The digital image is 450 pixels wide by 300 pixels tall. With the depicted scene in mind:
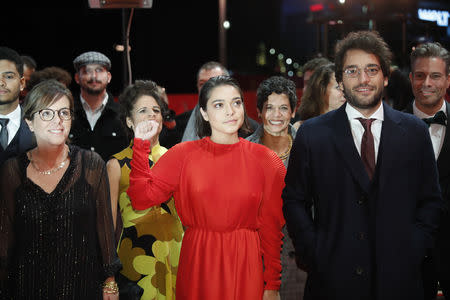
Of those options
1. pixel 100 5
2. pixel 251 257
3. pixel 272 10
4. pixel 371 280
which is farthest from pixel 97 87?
pixel 272 10

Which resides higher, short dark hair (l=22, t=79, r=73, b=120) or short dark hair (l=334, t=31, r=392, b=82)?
short dark hair (l=334, t=31, r=392, b=82)

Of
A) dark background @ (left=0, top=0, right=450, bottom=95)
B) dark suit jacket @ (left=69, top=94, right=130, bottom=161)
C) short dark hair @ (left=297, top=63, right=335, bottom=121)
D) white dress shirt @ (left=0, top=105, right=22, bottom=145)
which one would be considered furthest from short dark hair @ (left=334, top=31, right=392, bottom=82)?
dark background @ (left=0, top=0, right=450, bottom=95)

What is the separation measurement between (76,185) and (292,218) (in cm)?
111

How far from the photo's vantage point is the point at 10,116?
3207 millimetres

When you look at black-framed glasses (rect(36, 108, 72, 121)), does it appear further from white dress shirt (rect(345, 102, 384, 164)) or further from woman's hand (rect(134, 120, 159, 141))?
white dress shirt (rect(345, 102, 384, 164))

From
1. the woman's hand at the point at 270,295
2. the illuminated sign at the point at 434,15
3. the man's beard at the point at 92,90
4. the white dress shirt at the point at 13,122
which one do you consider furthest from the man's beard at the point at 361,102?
the illuminated sign at the point at 434,15

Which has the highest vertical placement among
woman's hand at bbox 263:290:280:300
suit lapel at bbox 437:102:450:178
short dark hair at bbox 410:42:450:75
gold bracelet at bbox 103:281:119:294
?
short dark hair at bbox 410:42:450:75

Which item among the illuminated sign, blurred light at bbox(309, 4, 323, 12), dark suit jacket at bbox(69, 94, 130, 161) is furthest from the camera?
the illuminated sign

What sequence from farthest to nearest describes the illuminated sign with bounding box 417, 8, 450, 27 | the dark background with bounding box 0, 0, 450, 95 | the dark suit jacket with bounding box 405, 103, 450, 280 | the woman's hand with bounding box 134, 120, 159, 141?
1. the illuminated sign with bounding box 417, 8, 450, 27
2. the dark background with bounding box 0, 0, 450, 95
3. the dark suit jacket with bounding box 405, 103, 450, 280
4. the woman's hand with bounding box 134, 120, 159, 141

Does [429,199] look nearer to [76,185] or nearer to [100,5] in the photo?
[76,185]

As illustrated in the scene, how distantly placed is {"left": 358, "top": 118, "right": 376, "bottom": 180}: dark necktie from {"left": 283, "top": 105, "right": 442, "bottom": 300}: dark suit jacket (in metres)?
0.04

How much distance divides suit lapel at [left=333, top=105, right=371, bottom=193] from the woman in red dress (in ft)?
1.29

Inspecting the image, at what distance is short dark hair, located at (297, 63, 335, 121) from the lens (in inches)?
159

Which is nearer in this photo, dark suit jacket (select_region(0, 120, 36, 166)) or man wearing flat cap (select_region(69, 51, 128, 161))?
dark suit jacket (select_region(0, 120, 36, 166))
